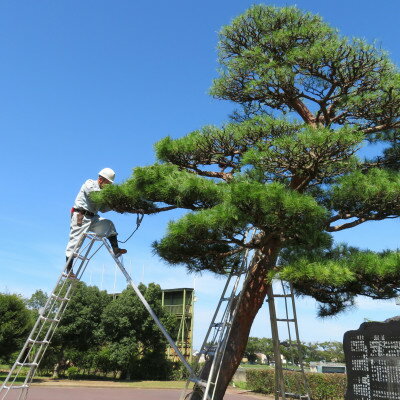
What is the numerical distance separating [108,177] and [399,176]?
3.57m

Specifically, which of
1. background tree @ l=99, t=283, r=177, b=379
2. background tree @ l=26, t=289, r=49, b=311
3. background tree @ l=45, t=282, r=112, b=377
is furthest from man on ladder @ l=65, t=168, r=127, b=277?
background tree @ l=26, t=289, r=49, b=311

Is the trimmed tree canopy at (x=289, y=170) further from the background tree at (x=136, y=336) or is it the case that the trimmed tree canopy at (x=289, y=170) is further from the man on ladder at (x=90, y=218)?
the background tree at (x=136, y=336)

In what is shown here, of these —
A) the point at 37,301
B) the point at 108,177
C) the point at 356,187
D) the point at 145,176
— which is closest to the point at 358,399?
the point at 356,187

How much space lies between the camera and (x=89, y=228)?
5449mm

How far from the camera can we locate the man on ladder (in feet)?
17.6

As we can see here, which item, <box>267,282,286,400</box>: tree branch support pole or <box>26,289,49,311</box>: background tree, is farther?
<box>26,289,49,311</box>: background tree

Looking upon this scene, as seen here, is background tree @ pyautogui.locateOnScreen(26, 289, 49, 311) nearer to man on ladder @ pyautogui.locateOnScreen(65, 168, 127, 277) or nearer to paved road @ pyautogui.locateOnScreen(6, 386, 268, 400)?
paved road @ pyautogui.locateOnScreen(6, 386, 268, 400)

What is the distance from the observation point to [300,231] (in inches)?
182

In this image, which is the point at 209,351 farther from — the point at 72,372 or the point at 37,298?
the point at 37,298

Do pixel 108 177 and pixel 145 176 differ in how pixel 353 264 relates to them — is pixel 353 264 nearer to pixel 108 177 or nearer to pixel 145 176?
pixel 145 176

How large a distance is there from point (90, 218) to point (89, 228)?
0.43ft

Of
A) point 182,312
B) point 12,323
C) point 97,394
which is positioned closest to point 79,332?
point 12,323

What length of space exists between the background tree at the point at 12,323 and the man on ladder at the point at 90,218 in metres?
12.3

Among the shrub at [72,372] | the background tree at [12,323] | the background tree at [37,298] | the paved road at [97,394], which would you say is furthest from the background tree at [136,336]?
the background tree at [37,298]
